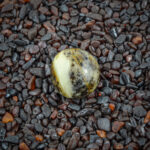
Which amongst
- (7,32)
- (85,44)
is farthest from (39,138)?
(7,32)

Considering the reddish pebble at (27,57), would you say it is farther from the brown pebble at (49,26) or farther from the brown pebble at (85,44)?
the brown pebble at (85,44)

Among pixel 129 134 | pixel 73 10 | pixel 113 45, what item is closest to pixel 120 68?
pixel 113 45

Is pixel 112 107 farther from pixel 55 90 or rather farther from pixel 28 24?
pixel 28 24

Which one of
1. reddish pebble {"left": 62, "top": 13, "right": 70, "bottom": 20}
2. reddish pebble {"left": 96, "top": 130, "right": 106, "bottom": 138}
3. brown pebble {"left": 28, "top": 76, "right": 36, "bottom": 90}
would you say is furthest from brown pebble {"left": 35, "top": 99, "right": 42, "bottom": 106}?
reddish pebble {"left": 62, "top": 13, "right": 70, "bottom": 20}

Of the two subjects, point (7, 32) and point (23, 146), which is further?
point (7, 32)

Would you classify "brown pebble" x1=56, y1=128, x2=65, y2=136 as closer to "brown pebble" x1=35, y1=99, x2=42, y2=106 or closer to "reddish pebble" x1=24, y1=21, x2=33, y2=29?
"brown pebble" x1=35, y1=99, x2=42, y2=106

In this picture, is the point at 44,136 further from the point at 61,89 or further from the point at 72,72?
the point at 72,72
